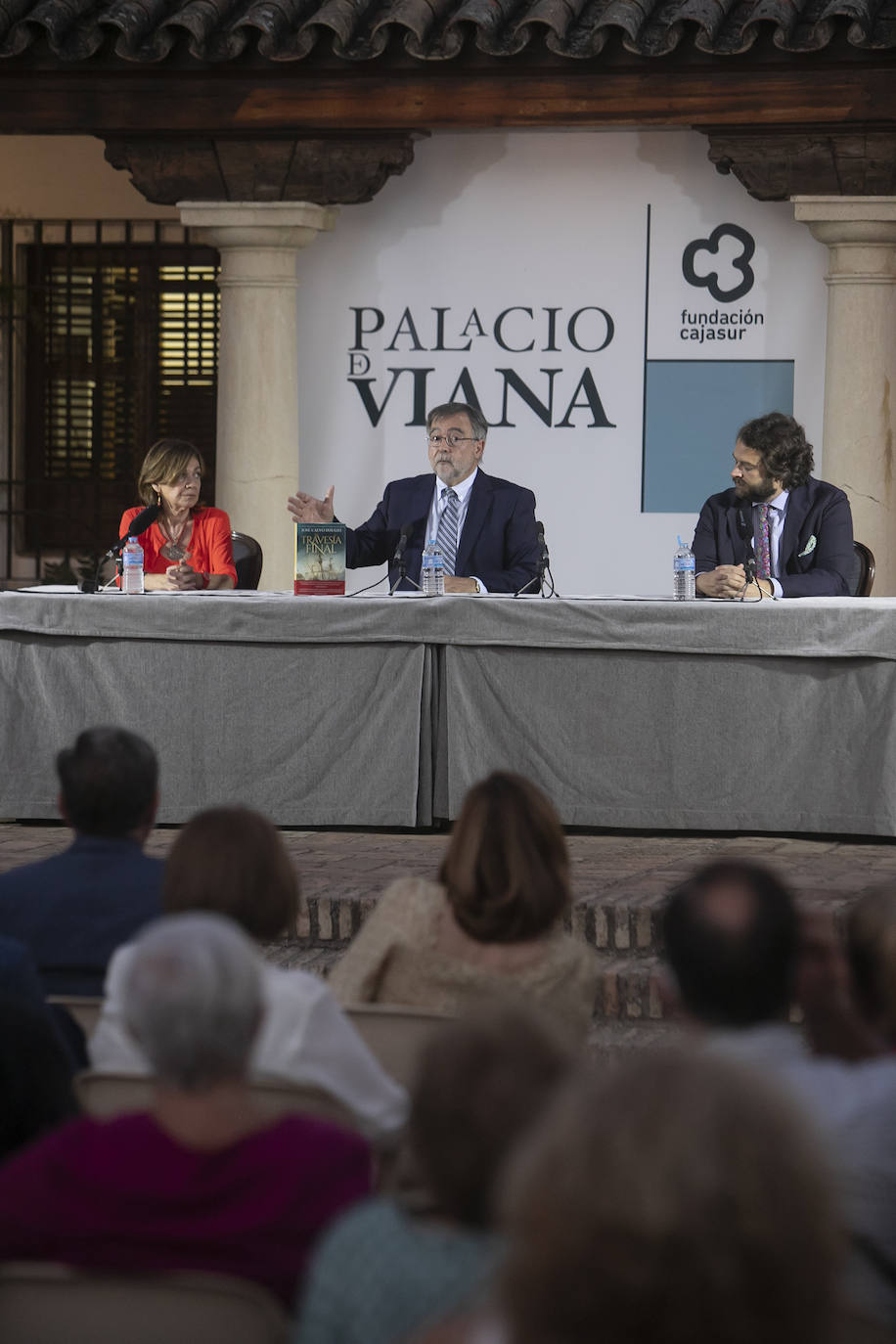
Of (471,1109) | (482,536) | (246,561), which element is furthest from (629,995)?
(471,1109)

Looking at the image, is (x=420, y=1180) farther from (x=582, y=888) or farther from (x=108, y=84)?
(x=108, y=84)

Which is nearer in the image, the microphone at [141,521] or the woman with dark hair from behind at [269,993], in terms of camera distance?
the woman with dark hair from behind at [269,993]

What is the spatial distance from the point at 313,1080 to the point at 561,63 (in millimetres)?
6984

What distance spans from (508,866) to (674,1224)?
6.09 ft

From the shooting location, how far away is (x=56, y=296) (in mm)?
10852

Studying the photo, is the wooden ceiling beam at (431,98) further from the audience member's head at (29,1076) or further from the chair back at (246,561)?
the audience member's head at (29,1076)

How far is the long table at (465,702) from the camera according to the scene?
20.0 ft

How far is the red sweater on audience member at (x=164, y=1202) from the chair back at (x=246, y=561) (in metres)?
5.24

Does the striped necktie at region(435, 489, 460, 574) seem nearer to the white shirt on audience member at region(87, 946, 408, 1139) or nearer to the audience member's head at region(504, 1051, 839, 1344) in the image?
the white shirt on audience member at region(87, 946, 408, 1139)

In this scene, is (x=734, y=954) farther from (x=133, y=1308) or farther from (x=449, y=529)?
(x=449, y=529)

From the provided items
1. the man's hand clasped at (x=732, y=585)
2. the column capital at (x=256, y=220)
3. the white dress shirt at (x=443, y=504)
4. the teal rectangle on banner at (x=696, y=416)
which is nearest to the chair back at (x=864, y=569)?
the man's hand clasped at (x=732, y=585)

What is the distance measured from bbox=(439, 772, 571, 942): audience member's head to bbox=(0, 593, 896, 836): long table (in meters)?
3.05

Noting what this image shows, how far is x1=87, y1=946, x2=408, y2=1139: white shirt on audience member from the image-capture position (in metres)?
2.49

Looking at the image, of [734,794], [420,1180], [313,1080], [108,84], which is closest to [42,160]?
[108,84]
